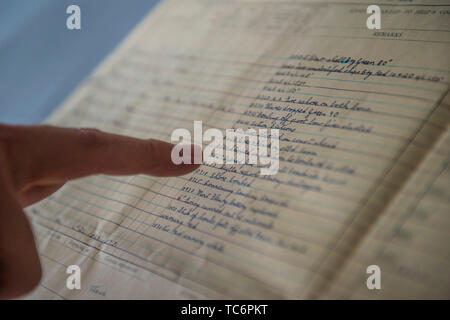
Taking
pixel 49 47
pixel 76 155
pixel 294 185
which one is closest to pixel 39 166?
pixel 76 155

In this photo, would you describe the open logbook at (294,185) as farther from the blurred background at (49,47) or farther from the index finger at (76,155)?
the blurred background at (49,47)

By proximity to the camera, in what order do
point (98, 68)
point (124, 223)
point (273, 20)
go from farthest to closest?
point (98, 68), point (273, 20), point (124, 223)

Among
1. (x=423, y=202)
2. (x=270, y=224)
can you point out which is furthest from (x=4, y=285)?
(x=423, y=202)

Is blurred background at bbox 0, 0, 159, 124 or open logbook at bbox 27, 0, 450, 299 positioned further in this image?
blurred background at bbox 0, 0, 159, 124

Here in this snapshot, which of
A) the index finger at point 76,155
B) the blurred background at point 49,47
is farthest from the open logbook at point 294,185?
the blurred background at point 49,47

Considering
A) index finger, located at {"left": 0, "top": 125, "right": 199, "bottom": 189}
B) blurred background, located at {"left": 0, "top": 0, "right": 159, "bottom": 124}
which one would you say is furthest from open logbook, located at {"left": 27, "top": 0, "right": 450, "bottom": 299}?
blurred background, located at {"left": 0, "top": 0, "right": 159, "bottom": 124}

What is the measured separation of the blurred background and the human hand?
1.08 ft

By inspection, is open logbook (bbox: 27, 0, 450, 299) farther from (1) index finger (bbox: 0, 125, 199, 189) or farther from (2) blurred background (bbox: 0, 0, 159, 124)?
(2) blurred background (bbox: 0, 0, 159, 124)

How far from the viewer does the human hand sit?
0.26 m

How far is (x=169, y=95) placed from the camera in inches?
18.7

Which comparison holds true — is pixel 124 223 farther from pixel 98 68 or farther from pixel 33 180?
pixel 98 68
